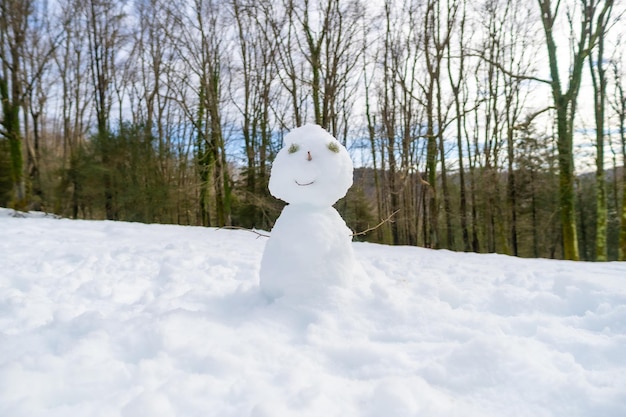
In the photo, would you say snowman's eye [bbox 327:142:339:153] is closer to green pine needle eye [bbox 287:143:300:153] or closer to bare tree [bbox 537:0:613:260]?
green pine needle eye [bbox 287:143:300:153]

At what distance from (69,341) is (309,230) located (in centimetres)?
169


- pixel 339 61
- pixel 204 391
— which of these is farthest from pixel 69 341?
pixel 339 61

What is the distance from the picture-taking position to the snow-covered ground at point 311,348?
146cm

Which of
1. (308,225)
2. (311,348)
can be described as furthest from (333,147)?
(311,348)

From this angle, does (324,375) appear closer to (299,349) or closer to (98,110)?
(299,349)

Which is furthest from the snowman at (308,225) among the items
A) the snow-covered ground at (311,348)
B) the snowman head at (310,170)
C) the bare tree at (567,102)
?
the bare tree at (567,102)

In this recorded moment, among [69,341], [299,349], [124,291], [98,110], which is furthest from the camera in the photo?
[98,110]

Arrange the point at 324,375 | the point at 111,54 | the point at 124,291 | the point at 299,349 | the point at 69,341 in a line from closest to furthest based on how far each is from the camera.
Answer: the point at 324,375, the point at 69,341, the point at 299,349, the point at 124,291, the point at 111,54

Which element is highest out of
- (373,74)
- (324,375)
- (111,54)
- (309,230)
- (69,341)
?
(111,54)

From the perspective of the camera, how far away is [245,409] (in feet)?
4.61

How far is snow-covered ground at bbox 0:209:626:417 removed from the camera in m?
1.46

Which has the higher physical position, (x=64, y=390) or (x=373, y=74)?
(x=373, y=74)

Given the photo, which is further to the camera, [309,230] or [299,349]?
[309,230]

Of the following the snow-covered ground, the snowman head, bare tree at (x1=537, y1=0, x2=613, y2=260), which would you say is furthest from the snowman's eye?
bare tree at (x1=537, y1=0, x2=613, y2=260)
